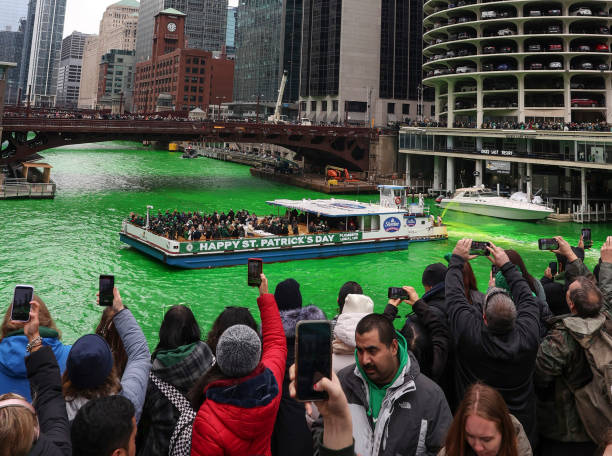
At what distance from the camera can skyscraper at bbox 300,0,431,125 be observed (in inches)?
3959

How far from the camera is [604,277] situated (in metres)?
6.26

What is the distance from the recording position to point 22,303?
4.07 metres

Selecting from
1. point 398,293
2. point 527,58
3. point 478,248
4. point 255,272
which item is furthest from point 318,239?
point 527,58

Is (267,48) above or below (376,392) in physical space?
above

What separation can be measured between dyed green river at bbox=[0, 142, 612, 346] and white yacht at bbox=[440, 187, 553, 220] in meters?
0.96

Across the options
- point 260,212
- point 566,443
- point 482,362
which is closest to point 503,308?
point 482,362

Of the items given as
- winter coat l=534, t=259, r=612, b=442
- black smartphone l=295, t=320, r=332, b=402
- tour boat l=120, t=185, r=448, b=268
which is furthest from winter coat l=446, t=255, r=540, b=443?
tour boat l=120, t=185, r=448, b=268

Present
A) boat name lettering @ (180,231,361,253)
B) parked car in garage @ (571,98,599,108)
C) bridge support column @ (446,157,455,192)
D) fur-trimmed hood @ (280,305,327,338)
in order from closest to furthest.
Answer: fur-trimmed hood @ (280,305,327,338) → boat name lettering @ (180,231,361,253) → bridge support column @ (446,157,455,192) → parked car in garage @ (571,98,599,108)

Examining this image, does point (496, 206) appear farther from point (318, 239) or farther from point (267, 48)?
point (267, 48)

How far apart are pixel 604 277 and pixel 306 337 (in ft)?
17.3

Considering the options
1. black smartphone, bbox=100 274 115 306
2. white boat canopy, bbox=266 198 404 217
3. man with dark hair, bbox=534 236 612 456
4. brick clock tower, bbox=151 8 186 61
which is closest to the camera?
man with dark hair, bbox=534 236 612 456

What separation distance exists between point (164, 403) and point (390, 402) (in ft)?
6.41

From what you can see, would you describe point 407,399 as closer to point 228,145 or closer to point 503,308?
point 503,308

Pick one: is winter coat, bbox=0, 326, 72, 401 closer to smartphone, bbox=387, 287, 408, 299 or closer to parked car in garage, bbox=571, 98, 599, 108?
smartphone, bbox=387, 287, 408, 299
